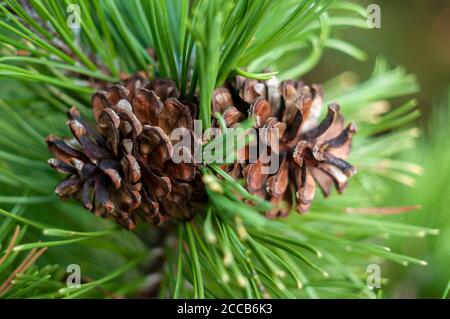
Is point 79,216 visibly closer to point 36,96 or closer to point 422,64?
point 36,96

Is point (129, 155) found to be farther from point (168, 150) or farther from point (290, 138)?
point (290, 138)

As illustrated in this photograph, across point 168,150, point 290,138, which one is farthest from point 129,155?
point 290,138
